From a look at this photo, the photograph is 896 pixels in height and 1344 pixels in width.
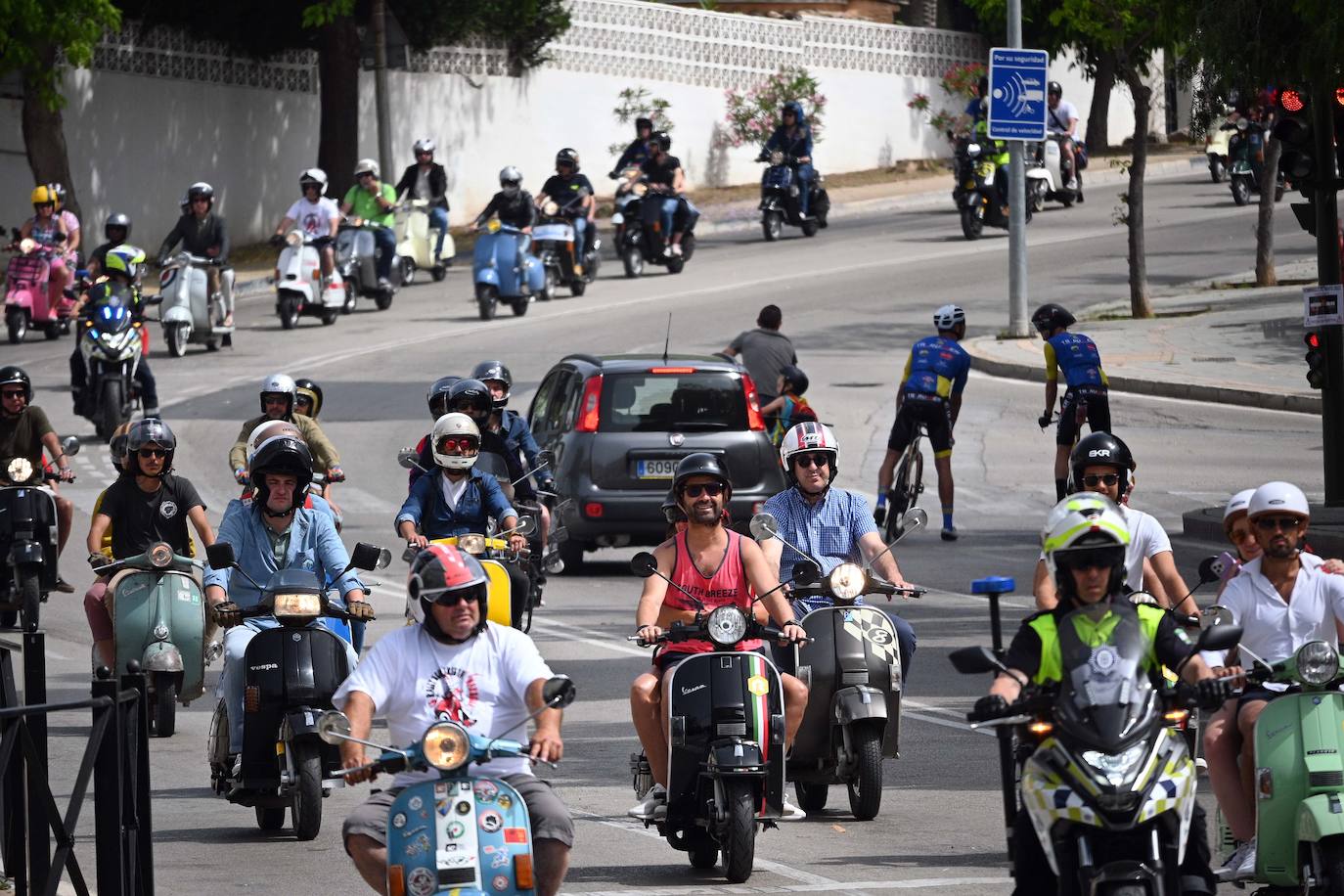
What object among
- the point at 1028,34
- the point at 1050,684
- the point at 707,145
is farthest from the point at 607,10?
the point at 1050,684

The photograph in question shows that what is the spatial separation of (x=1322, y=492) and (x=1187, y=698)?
13826 millimetres

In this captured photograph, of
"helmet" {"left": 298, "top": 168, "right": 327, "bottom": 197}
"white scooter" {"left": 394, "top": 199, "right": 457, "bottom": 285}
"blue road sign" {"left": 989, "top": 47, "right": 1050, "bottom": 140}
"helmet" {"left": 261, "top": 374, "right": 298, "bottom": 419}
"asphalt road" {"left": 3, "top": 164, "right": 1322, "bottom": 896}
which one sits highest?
"blue road sign" {"left": 989, "top": 47, "right": 1050, "bottom": 140}

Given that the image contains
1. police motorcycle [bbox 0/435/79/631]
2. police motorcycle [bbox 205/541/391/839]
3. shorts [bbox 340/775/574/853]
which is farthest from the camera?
police motorcycle [bbox 0/435/79/631]

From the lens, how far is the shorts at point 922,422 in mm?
18953

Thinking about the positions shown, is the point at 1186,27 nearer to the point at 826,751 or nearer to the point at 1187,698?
the point at 826,751

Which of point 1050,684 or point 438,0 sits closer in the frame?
point 1050,684

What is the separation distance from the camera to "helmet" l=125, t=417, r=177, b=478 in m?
12.3

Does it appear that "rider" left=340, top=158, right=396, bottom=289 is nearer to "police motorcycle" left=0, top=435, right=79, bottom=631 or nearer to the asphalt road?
the asphalt road

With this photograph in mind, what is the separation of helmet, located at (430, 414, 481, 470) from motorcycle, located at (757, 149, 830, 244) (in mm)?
24923

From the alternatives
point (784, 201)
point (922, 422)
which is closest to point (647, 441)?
point (922, 422)

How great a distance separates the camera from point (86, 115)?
35.8 meters

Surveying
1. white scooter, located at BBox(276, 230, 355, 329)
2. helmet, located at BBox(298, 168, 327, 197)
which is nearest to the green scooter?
white scooter, located at BBox(276, 230, 355, 329)

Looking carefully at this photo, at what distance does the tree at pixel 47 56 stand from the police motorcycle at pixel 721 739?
2345cm

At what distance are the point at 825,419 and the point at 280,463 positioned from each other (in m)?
14.3
